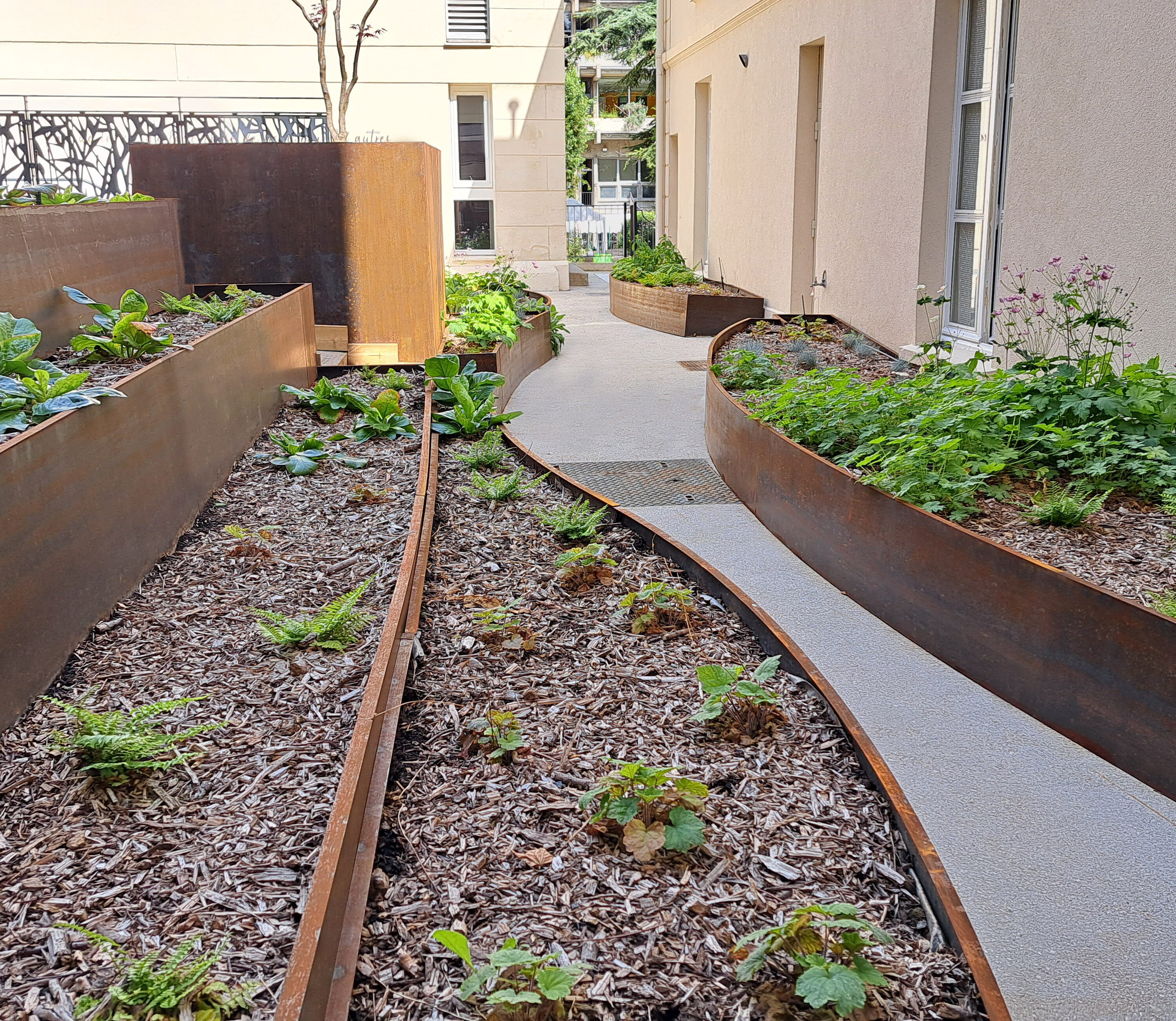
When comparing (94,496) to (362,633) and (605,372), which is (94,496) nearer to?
(362,633)

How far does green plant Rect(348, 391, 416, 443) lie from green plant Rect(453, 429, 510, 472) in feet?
1.19

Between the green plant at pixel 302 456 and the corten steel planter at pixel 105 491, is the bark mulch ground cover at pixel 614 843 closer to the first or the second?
the corten steel planter at pixel 105 491

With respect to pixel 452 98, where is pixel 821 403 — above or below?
below

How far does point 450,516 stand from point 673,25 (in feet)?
49.6

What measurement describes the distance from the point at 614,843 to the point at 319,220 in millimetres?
6654

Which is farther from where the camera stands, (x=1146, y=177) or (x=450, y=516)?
(x=1146, y=177)

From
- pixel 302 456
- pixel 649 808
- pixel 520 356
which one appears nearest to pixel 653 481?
pixel 302 456

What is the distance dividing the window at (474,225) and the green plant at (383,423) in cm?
1186

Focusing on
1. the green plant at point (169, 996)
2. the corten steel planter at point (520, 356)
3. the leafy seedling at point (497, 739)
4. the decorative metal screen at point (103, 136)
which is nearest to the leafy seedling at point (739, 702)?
the leafy seedling at point (497, 739)

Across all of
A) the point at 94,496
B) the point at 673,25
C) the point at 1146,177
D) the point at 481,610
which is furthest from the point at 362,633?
the point at 673,25

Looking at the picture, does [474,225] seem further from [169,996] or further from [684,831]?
[169,996]

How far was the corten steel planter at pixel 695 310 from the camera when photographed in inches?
474

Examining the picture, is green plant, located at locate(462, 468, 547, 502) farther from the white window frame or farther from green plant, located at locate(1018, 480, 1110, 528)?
the white window frame

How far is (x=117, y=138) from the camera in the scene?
51.9ft
